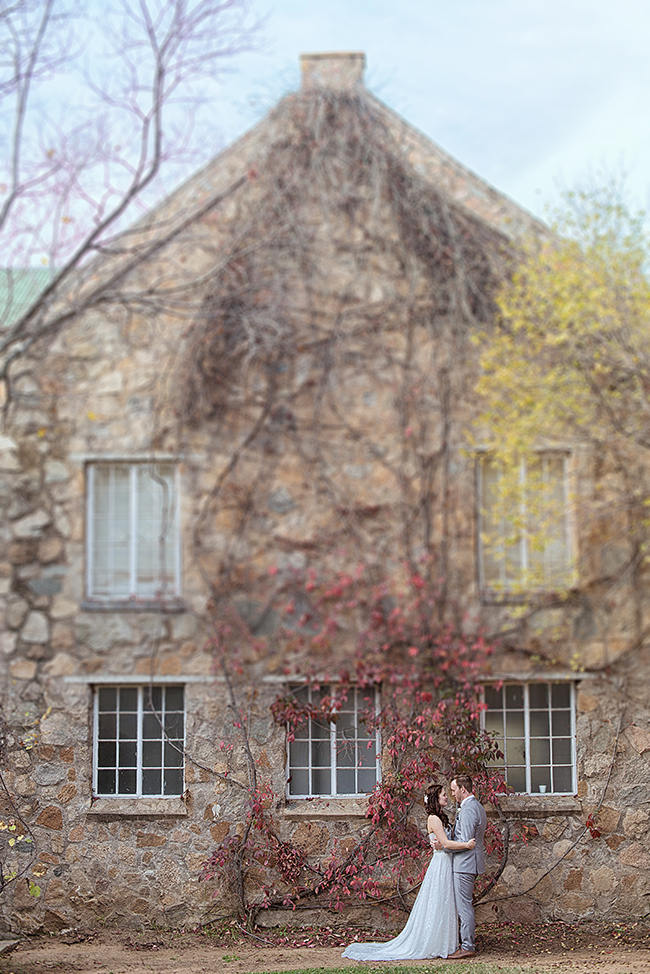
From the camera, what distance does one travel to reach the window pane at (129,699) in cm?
1166

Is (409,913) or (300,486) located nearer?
(409,913)

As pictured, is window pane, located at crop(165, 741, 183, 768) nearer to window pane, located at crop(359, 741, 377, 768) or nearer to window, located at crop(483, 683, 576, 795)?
window pane, located at crop(359, 741, 377, 768)

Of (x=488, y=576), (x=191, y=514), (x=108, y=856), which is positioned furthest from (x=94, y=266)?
(x=108, y=856)

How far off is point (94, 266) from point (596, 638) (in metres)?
6.69

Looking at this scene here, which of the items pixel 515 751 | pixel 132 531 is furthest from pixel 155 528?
pixel 515 751

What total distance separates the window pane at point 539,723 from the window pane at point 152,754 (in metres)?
3.92

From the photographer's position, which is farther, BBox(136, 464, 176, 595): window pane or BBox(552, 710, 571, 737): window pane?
BBox(136, 464, 176, 595): window pane

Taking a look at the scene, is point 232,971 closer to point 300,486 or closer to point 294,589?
point 294,589

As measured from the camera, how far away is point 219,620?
37.8ft

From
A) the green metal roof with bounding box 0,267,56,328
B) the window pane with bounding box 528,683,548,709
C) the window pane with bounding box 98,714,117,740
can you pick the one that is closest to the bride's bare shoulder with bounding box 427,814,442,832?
the window pane with bounding box 528,683,548,709

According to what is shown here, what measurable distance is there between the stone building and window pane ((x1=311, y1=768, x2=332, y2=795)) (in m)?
0.03

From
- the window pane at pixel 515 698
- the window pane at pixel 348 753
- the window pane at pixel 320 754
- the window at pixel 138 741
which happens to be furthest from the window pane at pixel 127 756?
the window pane at pixel 515 698

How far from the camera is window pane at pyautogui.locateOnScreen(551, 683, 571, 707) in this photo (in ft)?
38.1

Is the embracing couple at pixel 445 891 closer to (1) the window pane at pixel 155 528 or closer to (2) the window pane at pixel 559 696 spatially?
(2) the window pane at pixel 559 696
